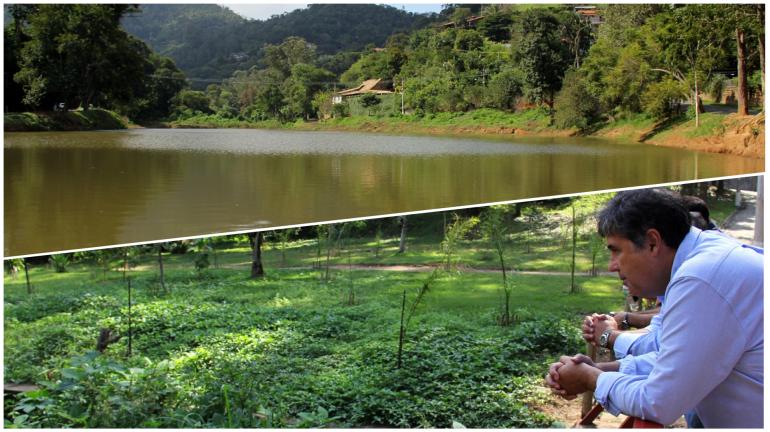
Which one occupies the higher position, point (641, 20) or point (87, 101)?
point (641, 20)

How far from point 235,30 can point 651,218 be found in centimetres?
957

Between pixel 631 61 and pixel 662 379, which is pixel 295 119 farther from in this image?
pixel 662 379

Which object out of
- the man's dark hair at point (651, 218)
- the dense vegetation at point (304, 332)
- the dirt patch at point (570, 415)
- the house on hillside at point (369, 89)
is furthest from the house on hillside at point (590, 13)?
the man's dark hair at point (651, 218)

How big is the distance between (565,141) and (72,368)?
12281 millimetres

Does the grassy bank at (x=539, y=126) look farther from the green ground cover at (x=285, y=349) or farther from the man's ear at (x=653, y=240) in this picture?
the man's ear at (x=653, y=240)

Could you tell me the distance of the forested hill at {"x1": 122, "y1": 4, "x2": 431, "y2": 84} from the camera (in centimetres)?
917

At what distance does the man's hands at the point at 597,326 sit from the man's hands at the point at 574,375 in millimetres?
320

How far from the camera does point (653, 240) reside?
1.19m

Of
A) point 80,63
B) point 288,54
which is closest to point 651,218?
point 80,63

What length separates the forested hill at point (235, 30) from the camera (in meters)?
9.17

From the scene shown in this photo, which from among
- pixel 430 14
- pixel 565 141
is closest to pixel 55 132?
pixel 430 14

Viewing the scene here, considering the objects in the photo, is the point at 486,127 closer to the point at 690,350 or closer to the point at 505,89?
the point at 505,89

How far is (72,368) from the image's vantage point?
7.39 feet

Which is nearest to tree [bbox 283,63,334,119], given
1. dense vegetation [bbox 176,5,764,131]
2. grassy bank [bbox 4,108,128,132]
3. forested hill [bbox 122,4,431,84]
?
dense vegetation [bbox 176,5,764,131]
